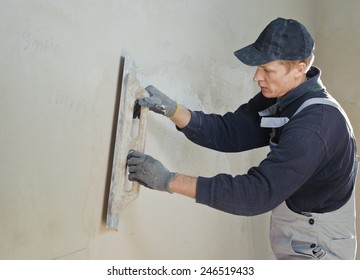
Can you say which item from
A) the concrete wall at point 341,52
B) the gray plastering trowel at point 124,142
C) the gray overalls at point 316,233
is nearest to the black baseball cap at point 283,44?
the gray overalls at point 316,233

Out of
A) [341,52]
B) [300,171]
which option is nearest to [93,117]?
[300,171]

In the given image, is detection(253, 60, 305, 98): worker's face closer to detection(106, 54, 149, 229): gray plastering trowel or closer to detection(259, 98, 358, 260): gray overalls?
detection(259, 98, 358, 260): gray overalls

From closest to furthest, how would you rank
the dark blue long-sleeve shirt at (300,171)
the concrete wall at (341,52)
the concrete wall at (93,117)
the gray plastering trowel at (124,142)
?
the concrete wall at (93,117) → the dark blue long-sleeve shirt at (300,171) → the gray plastering trowel at (124,142) → the concrete wall at (341,52)

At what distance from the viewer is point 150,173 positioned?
1460 millimetres

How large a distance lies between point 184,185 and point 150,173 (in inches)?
4.8

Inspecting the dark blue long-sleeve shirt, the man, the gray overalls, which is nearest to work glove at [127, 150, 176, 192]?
the man

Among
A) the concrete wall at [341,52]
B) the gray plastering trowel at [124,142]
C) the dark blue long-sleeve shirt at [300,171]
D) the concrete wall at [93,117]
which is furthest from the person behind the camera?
the concrete wall at [341,52]

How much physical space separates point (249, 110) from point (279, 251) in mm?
629

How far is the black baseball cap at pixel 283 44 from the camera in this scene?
1565 mm

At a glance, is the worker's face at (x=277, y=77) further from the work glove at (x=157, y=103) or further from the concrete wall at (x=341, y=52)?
the concrete wall at (x=341, y=52)

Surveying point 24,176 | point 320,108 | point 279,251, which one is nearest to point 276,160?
point 320,108

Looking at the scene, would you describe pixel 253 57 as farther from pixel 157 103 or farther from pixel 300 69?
pixel 157 103

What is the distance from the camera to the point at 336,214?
165 centimetres
